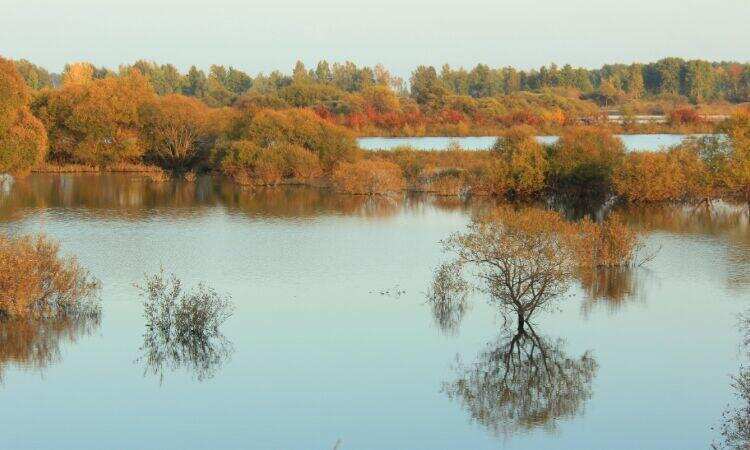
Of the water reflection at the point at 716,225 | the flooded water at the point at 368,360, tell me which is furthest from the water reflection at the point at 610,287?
the water reflection at the point at 716,225

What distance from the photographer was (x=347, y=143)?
4706 centimetres

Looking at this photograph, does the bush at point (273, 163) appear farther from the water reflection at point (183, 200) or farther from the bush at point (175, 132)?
the bush at point (175, 132)

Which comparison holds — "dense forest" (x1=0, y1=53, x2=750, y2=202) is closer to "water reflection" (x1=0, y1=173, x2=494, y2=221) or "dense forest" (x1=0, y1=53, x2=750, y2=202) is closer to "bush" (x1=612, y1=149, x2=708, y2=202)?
"bush" (x1=612, y1=149, x2=708, y2=202)

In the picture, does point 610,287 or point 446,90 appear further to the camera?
point 446,90

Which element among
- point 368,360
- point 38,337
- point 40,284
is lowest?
point 368,360

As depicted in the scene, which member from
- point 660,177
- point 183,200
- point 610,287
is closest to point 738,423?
point 610,287

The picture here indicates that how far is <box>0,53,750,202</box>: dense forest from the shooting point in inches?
1473

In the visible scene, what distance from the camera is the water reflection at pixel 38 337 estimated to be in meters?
16.3

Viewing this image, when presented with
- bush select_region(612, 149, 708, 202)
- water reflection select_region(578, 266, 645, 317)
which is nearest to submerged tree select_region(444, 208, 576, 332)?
water reflection select_region(578, 266, 645, 317)

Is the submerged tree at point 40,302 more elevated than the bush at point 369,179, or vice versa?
the bush at point 369,179

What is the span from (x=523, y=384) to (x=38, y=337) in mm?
9155

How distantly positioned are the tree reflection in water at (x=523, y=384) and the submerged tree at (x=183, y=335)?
4578 mm

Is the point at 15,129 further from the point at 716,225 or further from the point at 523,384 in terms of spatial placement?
the point at 523,384

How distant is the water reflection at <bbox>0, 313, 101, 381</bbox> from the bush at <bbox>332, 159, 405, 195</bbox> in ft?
77.3
